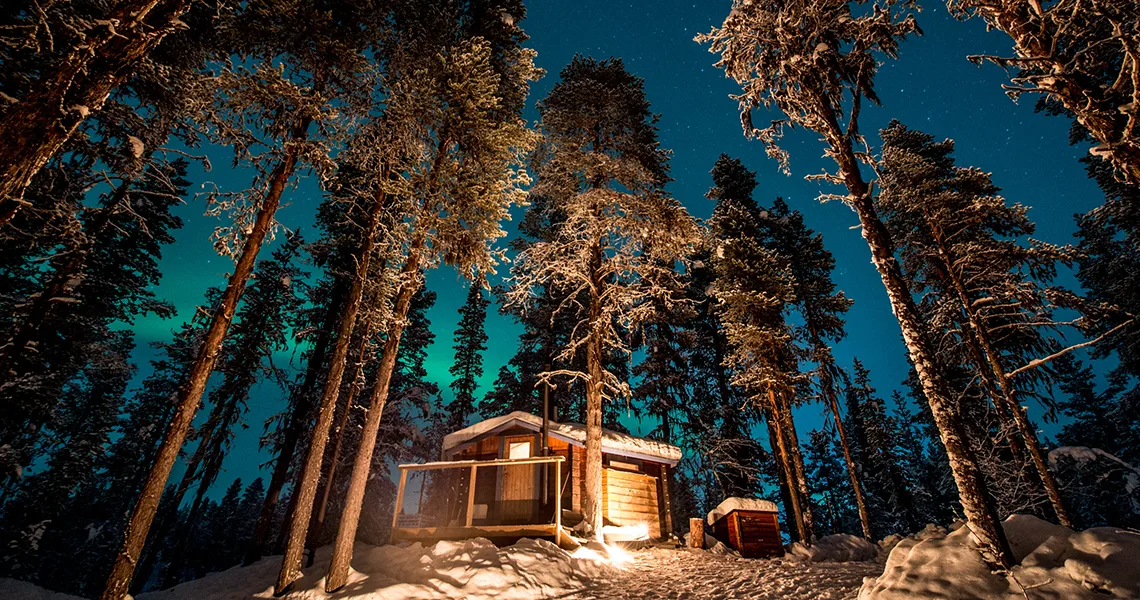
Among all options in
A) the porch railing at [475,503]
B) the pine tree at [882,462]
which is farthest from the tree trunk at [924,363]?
the pine tree at [882,462]

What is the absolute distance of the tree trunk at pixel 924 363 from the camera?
4723mm

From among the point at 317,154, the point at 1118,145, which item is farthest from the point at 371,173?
→ the point at 1118,145

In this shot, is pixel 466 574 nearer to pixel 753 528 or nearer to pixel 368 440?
pixel 368 440

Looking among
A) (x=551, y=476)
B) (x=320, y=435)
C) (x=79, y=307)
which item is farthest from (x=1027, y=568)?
(x=79, y=307)

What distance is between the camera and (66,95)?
5.37 meters

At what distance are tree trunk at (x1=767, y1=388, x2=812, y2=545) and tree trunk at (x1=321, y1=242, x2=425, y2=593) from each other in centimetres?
1208

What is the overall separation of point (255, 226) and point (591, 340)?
28.8ft

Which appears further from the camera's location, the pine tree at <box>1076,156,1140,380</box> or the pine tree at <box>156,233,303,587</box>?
the pine tree at <box>156,233,303,587</box>

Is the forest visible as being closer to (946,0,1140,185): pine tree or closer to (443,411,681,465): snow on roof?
(946,0,1140,185): pine tree

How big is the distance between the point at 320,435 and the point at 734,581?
8793 millimetres

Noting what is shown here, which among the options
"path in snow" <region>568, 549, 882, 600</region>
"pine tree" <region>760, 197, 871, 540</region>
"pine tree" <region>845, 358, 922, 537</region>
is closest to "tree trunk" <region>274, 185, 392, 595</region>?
"path in snow" <region>568, 549, 882, 600</region>

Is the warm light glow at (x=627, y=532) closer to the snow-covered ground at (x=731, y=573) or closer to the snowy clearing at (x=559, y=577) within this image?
the snow-covered ground at (x=731, y=573)

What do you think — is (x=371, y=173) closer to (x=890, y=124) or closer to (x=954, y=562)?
(x=954, y=562)

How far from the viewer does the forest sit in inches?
254
